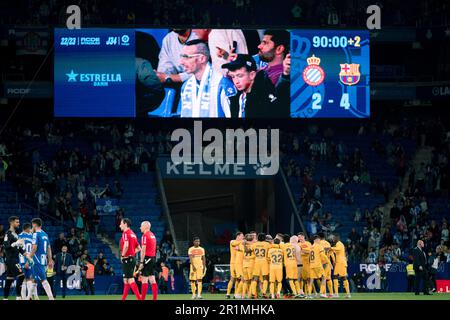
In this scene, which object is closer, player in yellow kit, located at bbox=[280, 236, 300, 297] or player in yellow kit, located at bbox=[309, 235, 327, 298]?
player in yellow kit, located at bbox=[280, 236, 300, 297]

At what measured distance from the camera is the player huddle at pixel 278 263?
32156mm

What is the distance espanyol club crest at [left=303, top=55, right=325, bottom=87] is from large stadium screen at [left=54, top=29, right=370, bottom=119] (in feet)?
0.15

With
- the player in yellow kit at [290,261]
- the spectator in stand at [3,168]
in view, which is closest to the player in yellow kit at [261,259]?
the player in yellow kit at [290,261]

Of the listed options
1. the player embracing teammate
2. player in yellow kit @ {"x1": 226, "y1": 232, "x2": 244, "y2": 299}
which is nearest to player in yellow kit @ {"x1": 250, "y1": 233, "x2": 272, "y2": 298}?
player in yellow kit @ {"x1": 226, "y1": 232, "x2": 244, "y2": 299}

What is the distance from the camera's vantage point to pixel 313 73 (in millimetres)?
48812

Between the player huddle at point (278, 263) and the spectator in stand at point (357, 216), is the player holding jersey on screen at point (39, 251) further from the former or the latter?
the spectator in stand at point (357, 216)

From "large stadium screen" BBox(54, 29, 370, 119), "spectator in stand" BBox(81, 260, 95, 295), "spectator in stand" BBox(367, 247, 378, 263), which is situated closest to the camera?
"spectator in stand" BBox(81, 260, 95, 295)

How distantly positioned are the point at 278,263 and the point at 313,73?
60.2 ft

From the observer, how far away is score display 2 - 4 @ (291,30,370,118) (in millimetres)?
48781

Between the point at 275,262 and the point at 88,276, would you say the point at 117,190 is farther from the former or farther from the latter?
the point at 275,262

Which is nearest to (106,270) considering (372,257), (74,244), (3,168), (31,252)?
(74,244)

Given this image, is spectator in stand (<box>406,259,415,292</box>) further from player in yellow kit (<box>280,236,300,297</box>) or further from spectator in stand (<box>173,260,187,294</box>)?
spectator in stand (<box>173,260,187,294</box>)

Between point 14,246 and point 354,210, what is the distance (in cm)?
2385
